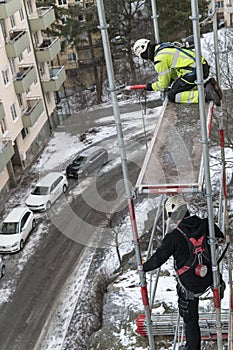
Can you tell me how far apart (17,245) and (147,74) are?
69.6 feet

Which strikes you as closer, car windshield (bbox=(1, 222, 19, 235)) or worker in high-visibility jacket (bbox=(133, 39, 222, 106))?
worker in high-visibility jacket (bbox=(133, 39, 222, 106))

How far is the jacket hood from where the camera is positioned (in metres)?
8.41

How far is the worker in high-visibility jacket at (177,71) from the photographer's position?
1057cm

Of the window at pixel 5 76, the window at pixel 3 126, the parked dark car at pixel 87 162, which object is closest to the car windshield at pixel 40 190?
the parked dark car at pixel 87 162

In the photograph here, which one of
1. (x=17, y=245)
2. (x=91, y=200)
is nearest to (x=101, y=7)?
(x=17, y=245)

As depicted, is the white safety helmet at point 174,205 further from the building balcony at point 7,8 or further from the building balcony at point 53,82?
the building balcony at point 53,82

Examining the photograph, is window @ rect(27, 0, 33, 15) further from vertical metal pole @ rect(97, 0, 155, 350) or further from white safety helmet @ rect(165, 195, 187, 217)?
vertical metal pole @ rect(97, 0, 155, 350)

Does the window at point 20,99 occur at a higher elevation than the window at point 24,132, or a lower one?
higher

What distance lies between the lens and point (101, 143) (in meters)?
35.7

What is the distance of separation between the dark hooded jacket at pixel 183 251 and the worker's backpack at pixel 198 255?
0.04m

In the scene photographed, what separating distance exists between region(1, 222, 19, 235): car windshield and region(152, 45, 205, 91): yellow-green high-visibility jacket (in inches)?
679

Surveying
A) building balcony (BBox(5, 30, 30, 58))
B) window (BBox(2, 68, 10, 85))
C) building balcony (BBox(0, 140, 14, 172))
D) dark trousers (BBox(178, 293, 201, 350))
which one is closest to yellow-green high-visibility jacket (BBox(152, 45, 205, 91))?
dark trousers (BBox(178, 293, 201, 350))

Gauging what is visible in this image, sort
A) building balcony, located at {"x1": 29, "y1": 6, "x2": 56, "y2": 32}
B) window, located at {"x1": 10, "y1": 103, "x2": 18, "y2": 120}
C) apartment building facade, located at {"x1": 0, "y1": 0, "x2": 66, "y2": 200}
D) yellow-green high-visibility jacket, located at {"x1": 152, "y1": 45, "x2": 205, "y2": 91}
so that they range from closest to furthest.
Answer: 1. yellow-green high-visibility jacket, located at {"x1": 152, "y1": 45, "x2": 205, "y2": 91}
2. apartment building facade, located at {"x1": 0, "y1": 0, "x2": 66, "y2": 200}
3. window, located at {"x1": 10, "y1": 103, "x2": 18, "y2": 120}
4. building balcony, located at {"x1": 29, "y1": 6, "x2": 56, "y2": 32}

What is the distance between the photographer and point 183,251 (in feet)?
27.6
